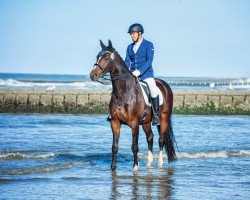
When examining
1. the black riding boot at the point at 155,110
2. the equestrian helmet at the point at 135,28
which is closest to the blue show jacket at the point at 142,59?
the equestrian helmet at the point at 135,28

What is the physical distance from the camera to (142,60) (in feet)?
42.0

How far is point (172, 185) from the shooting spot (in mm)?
10570

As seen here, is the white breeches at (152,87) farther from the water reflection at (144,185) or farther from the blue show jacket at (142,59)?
the water reflection at (144,185)

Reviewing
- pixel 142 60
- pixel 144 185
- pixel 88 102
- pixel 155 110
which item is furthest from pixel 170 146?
pixel 88 102

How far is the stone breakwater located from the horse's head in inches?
725

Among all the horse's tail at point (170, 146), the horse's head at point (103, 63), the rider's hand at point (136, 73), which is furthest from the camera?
the horse's tail at point (170, 146)

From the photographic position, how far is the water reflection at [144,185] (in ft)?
31.3

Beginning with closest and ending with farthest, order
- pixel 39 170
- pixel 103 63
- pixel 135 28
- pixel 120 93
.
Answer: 1. pixel 103 63
2. pixel 120 93
3. pixel 39 170
4. pixel 135 28

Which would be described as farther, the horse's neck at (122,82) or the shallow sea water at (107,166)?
the horse's neck at (122,82)

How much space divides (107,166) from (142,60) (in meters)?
2.17

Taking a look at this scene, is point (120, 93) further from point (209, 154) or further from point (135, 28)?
point (209, 154)

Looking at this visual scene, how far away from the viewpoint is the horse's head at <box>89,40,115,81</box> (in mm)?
11422

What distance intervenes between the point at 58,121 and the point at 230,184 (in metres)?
14.7

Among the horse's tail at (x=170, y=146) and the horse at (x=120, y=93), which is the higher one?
the horse at (x=120, y=93)
